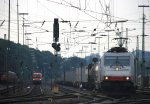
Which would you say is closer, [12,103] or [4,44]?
[12,103]

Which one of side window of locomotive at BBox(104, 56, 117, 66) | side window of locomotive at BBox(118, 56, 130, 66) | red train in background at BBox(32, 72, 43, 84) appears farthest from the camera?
red train in background at BBox(32, 72, 43, 84)

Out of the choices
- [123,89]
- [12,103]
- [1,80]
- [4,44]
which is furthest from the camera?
[4,44]

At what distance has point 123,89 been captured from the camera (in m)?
32.2

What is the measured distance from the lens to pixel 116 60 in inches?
1305

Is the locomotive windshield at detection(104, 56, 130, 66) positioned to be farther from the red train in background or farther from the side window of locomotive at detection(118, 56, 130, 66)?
the red train in background

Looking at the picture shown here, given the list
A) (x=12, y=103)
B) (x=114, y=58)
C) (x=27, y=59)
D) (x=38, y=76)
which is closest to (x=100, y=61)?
(x=114, y=58)

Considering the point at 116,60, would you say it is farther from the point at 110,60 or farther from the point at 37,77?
the point at 37,77

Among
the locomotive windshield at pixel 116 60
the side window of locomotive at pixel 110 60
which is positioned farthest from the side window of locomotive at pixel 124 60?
the side window of locomotive at pixel 110 60

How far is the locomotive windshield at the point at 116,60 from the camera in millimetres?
32969

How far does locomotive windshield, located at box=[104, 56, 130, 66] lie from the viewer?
33.0 meters

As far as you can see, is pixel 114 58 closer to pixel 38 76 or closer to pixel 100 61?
pixel 100 61

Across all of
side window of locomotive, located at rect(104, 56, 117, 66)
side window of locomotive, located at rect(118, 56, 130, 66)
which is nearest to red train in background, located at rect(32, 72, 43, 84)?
side window of locomotive, located at rect(104, 56, 117, 66)

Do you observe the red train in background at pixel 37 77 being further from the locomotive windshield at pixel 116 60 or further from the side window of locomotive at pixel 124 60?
the side window of locomotive at pixel 124 60

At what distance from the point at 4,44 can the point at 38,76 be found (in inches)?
1205
